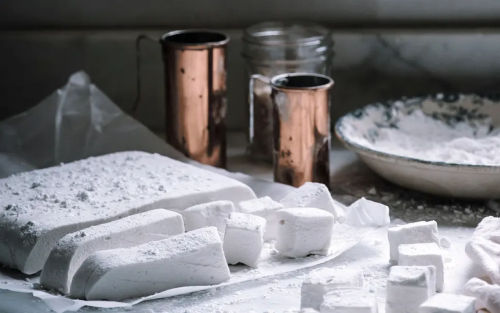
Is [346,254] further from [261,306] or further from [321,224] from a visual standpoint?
[261,306]

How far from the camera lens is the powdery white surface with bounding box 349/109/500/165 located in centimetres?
124

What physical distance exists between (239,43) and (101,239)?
68 centimetres

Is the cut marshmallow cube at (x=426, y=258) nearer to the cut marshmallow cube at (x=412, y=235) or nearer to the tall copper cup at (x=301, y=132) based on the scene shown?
the cut marshmallow cube at (x=412, y=235)

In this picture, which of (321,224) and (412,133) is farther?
(412,133)

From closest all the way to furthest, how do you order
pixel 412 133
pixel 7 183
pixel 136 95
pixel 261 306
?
1. pixel 261 306
2. pixel 7 183
3. pixel 412 133
4. pixel 136 95

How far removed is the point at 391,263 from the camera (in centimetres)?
101

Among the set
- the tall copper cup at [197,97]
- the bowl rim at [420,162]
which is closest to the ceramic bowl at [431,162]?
the bowl rim at [420,162]

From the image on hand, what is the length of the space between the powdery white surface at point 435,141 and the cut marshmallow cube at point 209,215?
0.25 meters

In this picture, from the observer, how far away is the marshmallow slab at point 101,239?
0.93 meters

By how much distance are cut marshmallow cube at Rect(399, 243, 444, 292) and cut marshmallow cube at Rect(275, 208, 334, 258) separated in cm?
11

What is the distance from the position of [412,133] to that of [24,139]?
0.62m

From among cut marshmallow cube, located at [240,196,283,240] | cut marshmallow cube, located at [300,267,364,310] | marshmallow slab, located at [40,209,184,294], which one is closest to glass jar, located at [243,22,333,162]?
cut marshmallow cube, located at [240,196,283,240]

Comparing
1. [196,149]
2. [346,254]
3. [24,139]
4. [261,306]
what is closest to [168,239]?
[261,306]

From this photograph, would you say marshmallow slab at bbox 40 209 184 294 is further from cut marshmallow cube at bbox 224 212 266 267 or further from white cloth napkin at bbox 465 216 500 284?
white cloth napkin at bbox 465 216 500 284
